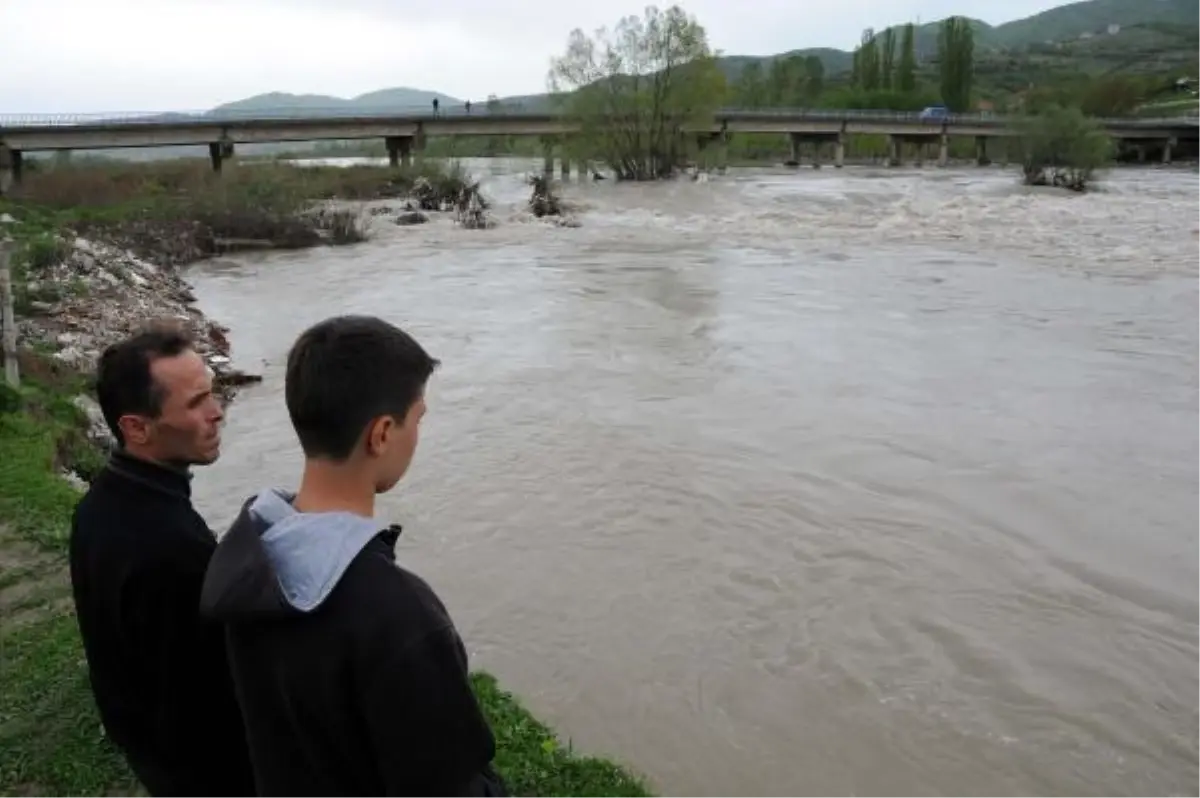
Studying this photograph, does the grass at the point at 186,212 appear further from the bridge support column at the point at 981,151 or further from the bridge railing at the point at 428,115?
the bridge support column at the point at 981,151

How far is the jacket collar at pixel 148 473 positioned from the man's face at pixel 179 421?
0.15 ft

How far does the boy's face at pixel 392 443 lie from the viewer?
78.0 inches

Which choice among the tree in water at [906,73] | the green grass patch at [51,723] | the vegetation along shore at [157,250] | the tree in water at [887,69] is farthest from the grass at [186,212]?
the tree in water at [887,69]

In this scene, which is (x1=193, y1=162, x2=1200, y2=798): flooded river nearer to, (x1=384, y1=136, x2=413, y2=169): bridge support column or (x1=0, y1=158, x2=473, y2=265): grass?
(x1=0, y1=158, x2=473, y2=265): grass

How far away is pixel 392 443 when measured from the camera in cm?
201

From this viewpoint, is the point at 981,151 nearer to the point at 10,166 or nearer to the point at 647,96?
the point at 647,96

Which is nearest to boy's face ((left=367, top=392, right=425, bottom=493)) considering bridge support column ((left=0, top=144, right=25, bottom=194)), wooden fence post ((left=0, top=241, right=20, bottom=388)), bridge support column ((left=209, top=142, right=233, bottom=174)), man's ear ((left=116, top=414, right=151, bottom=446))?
man's ear ((left=116, top=414, right=151, bottom=446))

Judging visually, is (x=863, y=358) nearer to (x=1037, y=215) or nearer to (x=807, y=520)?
(x=807, y=520)

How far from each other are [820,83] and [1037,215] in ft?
325

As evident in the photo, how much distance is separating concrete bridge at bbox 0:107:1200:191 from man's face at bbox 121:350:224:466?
5068cm

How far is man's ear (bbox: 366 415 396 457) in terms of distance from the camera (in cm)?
197

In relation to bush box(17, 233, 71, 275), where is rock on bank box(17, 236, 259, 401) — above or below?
below

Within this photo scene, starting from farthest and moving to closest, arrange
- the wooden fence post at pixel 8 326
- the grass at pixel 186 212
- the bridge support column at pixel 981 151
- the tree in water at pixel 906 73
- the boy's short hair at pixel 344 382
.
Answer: the tree in water at pixel 906 73
the bridge support column at pixel 981 151
the grass at pixel 186 212
the wooden fence post at pixel 8 326
the boy's short hair at pixel 344 382

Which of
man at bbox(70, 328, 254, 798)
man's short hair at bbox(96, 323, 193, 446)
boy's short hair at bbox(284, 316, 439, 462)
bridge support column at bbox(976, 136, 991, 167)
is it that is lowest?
man at bbox(70, 328, 254, 798)
